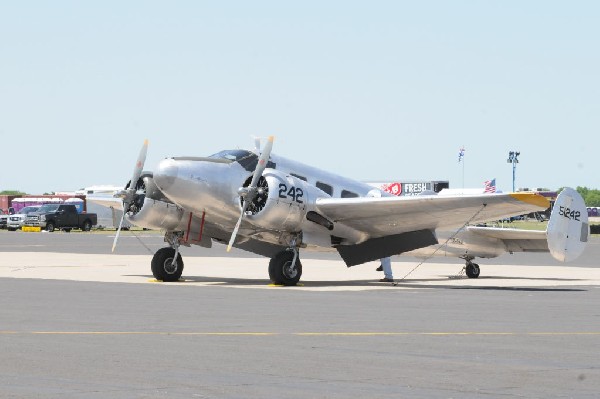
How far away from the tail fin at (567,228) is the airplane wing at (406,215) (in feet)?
3.72

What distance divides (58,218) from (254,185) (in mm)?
67762

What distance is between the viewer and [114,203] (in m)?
36.4

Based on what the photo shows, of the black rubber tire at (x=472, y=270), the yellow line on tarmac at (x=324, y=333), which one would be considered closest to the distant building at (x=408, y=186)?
the black rubber tire at (x=472, y=270)

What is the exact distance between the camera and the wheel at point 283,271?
29.8m

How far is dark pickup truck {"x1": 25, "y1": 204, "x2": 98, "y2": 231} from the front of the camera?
→ 94.4 metres

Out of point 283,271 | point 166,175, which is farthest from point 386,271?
point 166,175

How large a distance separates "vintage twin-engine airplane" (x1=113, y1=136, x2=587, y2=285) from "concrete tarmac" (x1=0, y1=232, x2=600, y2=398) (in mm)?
1554

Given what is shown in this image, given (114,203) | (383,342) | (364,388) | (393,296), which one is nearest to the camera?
(364,388)

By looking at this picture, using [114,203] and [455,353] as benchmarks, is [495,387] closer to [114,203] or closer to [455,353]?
[455,353]

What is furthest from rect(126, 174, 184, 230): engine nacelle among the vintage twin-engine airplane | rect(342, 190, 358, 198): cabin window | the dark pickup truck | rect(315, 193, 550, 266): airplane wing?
the dark pickup truck

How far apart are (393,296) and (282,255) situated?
533cm

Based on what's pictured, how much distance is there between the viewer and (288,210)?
96.9 feet

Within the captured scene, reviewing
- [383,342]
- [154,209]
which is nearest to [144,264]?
[154,209]

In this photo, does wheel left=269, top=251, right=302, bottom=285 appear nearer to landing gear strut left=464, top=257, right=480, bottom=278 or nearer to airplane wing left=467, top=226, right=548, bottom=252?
airplane wing left=467, top=226, right=548, bottom=252
